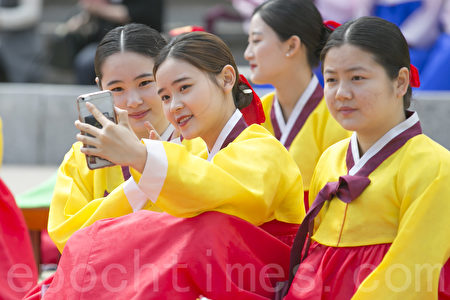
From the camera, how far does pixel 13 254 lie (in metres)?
2.63

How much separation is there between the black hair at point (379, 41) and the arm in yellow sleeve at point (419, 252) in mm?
309

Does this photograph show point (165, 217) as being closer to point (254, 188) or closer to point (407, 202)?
point (254, 188)

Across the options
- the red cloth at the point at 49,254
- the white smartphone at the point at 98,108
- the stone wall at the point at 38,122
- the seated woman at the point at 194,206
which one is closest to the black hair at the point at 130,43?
the seated woman at the point at 194,206

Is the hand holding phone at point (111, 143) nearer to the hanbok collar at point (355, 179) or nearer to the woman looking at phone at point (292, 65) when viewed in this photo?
the hanbok collar at point (355, 179)

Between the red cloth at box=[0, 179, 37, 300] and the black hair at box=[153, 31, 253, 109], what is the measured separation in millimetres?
912

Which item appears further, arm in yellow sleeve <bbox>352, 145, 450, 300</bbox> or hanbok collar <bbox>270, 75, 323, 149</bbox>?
hanbok collar <bbox>270, 75, 323, 149</bbox>

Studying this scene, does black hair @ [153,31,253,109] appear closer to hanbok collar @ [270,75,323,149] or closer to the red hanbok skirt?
the red hanbok skirt

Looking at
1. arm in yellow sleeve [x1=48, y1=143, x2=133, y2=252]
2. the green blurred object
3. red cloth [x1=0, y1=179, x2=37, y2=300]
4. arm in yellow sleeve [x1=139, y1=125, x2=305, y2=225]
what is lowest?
the green blurred object

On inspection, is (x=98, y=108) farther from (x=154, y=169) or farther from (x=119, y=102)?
(x=119, y=102)

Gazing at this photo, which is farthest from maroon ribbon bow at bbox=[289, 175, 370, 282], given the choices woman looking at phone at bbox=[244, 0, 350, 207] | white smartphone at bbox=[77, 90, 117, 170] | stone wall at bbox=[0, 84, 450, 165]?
stone wall at bbox=[0, 84, 450, 165]

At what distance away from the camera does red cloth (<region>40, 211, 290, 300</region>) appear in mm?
1810

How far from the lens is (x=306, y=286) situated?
1.89m

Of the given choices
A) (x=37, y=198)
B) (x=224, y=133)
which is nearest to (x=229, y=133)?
(x=224, y=133)

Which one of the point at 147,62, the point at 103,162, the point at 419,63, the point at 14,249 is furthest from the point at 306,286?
the point at 419,63
